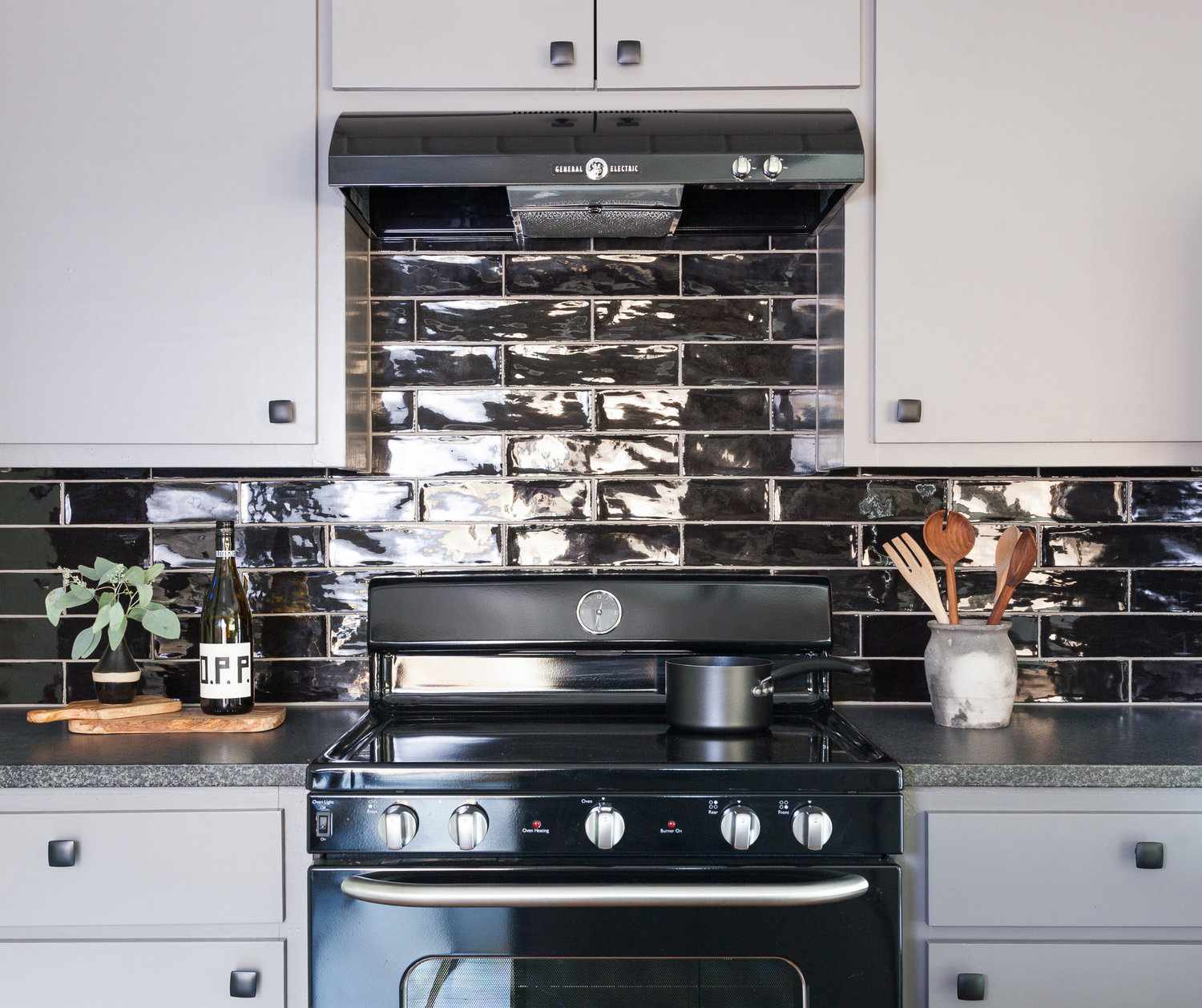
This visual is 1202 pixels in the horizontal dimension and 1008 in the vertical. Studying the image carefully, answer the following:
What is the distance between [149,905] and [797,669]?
1.06m

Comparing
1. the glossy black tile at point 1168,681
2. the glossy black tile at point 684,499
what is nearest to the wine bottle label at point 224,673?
the glossy black tile at point 684,499

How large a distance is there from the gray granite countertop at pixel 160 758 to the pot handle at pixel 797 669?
72 cm

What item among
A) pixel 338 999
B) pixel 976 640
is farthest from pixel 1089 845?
pixel 338 999

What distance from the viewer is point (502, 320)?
2188 millimetres

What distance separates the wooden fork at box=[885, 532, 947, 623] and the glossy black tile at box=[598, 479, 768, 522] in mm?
285

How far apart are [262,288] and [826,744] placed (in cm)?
122

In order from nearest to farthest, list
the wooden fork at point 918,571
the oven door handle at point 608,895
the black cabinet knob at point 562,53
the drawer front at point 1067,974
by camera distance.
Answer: the oven door handle at point 608,895
the drawer front at point 1067,974
the black cabinet knob at point 562,53
the wooden fork at point 918,571

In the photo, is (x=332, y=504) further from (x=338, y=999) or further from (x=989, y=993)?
(x=989, y=993)

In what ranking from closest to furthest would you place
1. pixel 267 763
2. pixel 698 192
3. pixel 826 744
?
pixel 267 763 < pixel 826 744 < pixel 698 192

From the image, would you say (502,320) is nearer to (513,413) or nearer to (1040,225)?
(513,413)

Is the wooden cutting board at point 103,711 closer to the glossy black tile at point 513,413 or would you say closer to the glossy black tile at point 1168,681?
the glossy black tile at point 513,413

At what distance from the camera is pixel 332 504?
218 cm

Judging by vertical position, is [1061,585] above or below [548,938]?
above

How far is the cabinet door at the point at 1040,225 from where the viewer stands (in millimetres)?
1841
